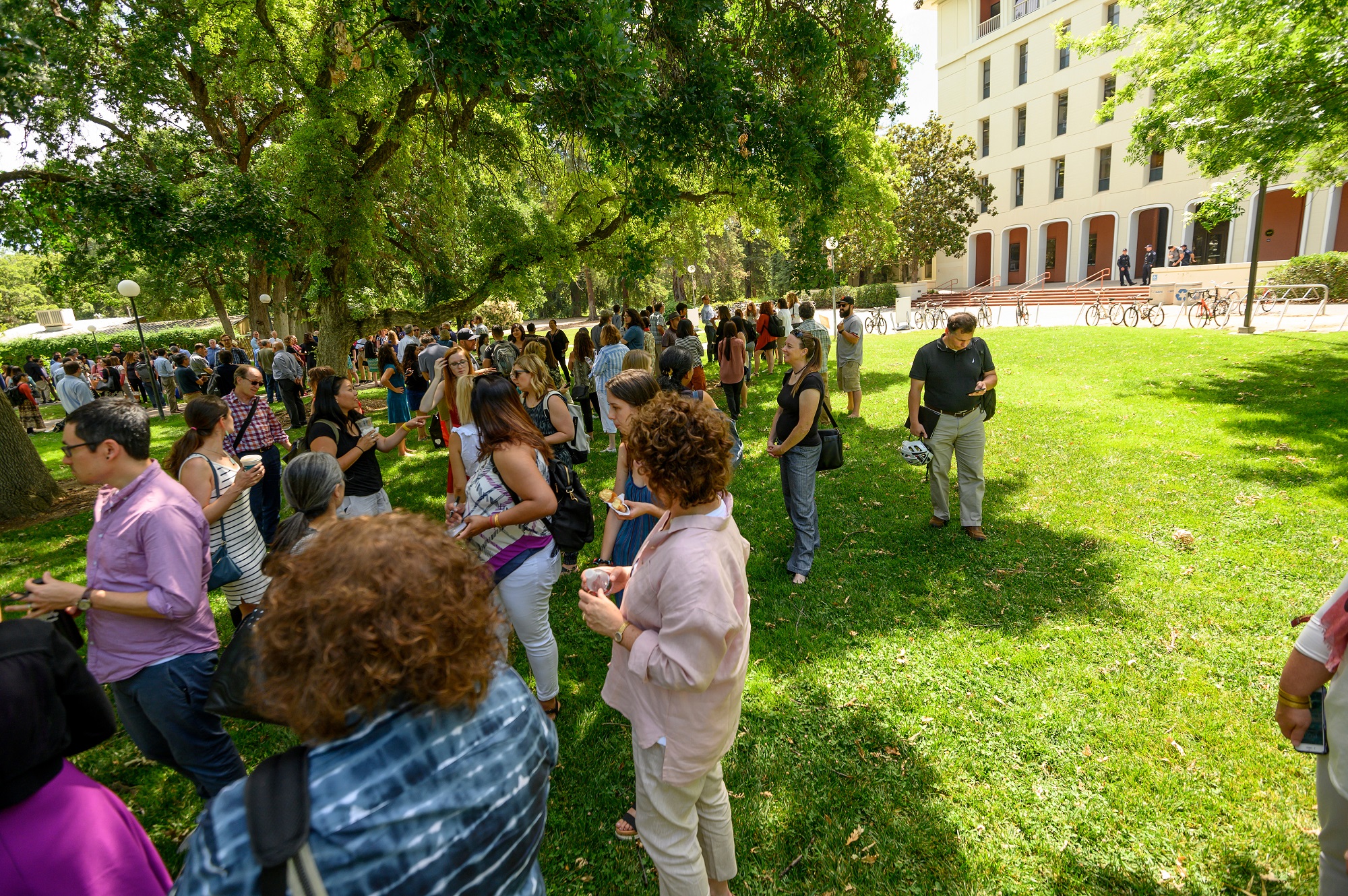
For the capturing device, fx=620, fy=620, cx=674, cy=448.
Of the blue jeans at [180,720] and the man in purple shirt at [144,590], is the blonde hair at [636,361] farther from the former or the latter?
the blue jeans at [180,720]

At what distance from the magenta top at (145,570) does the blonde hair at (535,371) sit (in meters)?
3.26

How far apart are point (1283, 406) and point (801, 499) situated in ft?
28.8

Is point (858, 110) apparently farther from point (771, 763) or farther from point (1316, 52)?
point (771, 763)

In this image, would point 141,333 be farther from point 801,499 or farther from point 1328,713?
point 1328,713

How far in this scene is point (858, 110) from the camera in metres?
10.3

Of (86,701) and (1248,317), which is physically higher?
(86,701)

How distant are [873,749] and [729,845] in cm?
145

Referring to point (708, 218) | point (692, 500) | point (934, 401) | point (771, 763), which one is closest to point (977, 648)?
point (771, 763)

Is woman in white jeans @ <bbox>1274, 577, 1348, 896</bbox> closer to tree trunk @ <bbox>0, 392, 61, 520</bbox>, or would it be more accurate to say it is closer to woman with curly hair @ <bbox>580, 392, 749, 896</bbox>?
woman with curly hair @ <bbox>580, 392, 749, 896</bbox>

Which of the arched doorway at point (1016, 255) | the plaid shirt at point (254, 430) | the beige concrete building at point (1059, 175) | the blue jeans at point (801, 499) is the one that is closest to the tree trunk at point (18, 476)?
the plaid shirt at point (254, 430)

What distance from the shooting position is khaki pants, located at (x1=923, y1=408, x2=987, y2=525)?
5.98 m

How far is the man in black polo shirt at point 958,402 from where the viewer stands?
19.1 ft

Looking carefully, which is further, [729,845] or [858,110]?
[858,110]

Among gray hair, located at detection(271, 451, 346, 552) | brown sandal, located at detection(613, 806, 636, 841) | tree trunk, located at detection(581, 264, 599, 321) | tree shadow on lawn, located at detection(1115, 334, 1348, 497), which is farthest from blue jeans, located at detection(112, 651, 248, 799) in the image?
tree trunk, located at detection(581, 264, 599, 321)
